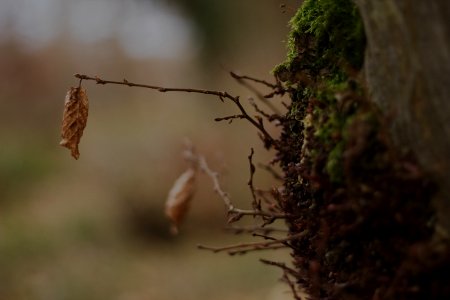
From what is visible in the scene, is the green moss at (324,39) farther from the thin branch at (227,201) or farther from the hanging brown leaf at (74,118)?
the hanging brown leaf at (74,118)

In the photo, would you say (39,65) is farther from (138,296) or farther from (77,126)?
(77,126)

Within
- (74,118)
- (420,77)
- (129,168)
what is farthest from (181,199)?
(129,168)

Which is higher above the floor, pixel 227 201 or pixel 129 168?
pixel 129 168

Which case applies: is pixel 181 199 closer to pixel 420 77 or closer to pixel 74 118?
pixel 74 118

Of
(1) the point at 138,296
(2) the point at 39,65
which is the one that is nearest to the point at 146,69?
(2) the point at 39,65

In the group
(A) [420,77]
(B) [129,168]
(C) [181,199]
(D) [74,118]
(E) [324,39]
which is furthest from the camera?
(B) [129,168]

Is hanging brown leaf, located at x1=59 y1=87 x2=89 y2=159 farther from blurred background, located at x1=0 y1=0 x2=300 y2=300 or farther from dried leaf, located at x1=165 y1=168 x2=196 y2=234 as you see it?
blurred background, located at x1=0 y1=0 x2=300 y2=300
